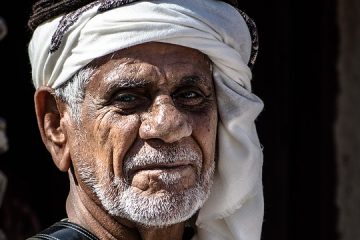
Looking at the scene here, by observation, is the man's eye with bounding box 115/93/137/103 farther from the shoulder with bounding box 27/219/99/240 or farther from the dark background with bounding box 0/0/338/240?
the dark background with bounding box 0/0/338/240

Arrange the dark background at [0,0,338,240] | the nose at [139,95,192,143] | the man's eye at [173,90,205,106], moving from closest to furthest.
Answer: the nose at [139,95,192,143], the man's eye at [173,90,205,106], the dark background at [0,0,338,240]

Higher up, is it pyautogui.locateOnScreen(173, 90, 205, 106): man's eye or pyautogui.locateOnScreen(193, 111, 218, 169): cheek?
pyautogui.locateOnScreen(173, 90, 205, 106): man's eye

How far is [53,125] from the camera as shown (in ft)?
12.9

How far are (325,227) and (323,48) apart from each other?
98 centimetres

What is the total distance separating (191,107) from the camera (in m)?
3.76

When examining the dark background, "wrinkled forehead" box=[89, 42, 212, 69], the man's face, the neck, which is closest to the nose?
the man's face

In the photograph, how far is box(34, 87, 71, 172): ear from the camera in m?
3.89

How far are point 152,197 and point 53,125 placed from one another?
0.44m

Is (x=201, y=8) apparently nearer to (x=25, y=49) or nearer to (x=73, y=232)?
(x=73, y=232)

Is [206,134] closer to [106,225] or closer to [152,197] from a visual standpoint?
[152,197]

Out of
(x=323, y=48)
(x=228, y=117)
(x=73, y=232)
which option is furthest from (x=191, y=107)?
(x=323, y=48)

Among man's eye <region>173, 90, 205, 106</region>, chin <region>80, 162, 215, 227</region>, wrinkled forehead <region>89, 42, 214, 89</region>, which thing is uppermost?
wrinkled forehead <region>89, 42, 214, 89</region>

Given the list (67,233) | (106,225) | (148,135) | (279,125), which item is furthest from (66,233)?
(279,125)

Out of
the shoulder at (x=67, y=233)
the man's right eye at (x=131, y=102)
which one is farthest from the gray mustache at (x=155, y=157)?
the shoulder at (x=67, y=233)
